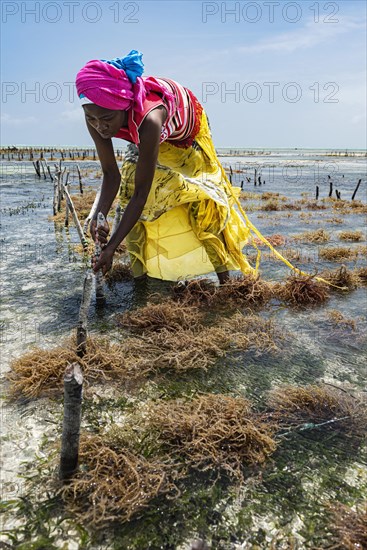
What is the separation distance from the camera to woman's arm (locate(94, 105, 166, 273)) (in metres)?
3.01

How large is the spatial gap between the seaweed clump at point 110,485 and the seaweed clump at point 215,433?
22 centimetres

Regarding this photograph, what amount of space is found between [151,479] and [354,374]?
1956mm

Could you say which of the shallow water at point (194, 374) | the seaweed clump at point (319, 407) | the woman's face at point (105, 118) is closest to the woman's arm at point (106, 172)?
the woman's face at point (105, 118)

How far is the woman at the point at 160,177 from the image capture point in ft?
9.70

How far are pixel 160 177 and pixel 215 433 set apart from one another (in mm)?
2806

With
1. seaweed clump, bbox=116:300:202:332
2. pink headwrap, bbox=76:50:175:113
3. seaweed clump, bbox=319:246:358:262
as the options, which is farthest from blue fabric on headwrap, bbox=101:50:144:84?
seaweed clump, bbox=319:246:358:262

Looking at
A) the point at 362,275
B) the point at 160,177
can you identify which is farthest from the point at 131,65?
the point at 362,275

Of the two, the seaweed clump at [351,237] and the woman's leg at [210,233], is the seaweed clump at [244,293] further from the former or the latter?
the seaweed clump at [351,237]

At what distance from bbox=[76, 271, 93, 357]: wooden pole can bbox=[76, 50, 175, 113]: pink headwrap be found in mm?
1280

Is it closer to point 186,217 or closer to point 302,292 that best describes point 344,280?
point 302,292

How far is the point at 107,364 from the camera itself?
3176mm

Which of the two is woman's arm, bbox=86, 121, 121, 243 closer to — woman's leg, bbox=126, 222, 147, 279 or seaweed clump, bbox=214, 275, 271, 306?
woman's leg, bbox=126, 222, 147, 279

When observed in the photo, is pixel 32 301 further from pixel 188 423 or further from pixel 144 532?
pixel 144 532

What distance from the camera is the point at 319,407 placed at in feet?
9.09
